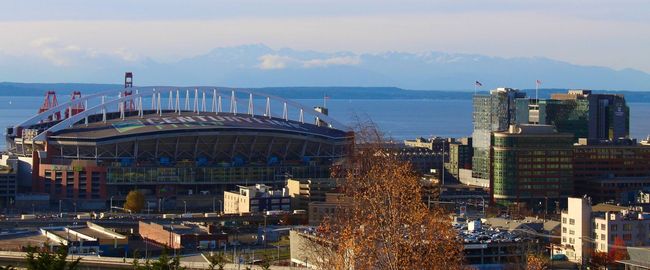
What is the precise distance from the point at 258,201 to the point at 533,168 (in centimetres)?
1235

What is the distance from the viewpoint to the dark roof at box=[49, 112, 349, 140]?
65062 millimetres

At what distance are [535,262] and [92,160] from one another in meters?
39.9

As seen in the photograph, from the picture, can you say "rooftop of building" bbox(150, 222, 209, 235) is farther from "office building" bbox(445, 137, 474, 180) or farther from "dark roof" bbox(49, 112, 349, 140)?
"office building" bbox(445, 137, 474, 180)

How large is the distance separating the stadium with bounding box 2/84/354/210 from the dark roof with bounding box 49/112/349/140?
0.14 ft

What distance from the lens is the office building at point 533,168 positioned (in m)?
61.4

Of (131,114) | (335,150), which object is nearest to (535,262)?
(335,150)

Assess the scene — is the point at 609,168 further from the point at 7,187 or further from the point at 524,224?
the point at 7,187

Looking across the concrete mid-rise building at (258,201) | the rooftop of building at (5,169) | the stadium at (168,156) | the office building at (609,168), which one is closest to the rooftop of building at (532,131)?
the office building at (609,168)

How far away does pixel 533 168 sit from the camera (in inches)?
2425

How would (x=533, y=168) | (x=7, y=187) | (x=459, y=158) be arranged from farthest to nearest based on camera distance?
(x=459, y=158)
(x=7, y=187)
(x=533, y=168)

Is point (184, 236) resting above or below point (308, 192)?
below

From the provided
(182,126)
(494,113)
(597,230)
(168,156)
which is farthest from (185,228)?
(494,113)

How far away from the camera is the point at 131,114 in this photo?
73625 mm

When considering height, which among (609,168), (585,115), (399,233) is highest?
(585,115)
